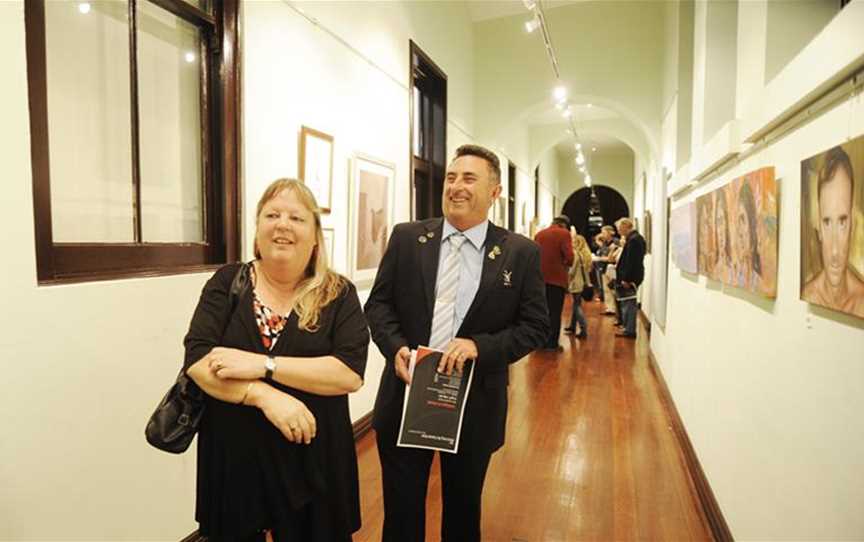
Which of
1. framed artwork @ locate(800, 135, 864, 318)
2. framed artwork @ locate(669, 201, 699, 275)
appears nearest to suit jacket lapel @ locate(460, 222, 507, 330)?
framed artwork @ locate(800, 135, 864, 318)

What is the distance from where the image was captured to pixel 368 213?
3977 mm

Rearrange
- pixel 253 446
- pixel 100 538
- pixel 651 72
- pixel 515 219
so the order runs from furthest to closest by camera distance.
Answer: pixel 515 219 < pixel 651 72 < pixel 100 538 < pixel 253 446

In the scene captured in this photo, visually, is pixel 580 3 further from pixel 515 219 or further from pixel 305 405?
pixel 305 405

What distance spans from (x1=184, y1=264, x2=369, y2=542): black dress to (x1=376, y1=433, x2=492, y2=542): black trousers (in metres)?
0.39

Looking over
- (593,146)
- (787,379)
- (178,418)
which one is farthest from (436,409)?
(593,146)

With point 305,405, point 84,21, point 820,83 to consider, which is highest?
point 84,21

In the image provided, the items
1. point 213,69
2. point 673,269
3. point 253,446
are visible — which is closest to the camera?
point 253,446

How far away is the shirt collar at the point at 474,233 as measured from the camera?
1867 millimetres

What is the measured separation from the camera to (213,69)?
250 cm

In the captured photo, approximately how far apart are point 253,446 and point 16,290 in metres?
0.90

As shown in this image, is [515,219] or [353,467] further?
[515,219]

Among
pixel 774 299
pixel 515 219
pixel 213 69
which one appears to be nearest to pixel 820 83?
pixel 774 299

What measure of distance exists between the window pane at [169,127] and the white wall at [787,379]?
244 cm

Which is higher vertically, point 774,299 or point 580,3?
point 580,3
